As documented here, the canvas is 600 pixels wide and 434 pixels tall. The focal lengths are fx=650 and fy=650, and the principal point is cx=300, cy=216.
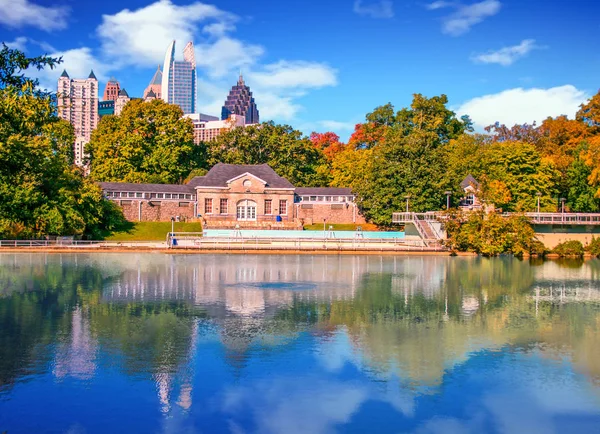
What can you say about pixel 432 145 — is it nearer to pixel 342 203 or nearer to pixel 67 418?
pixel 342 203

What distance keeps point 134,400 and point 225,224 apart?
5746 cm

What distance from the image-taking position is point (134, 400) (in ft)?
54.2

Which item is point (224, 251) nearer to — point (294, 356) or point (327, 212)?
point (327, 212)

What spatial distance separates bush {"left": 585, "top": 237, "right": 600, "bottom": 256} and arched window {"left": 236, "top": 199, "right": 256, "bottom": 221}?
119ft

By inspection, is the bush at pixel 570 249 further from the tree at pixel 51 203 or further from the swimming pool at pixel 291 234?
the tree at pixel 51 203

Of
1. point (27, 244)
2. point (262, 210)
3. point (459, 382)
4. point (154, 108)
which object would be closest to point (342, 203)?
point (262, 210)

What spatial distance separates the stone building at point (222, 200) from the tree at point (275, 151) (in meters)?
9.94

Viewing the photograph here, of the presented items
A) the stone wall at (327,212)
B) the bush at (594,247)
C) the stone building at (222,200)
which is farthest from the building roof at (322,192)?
the bush at (594,247)

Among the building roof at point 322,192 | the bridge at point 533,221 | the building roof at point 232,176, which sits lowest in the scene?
the bridge at point 533,221

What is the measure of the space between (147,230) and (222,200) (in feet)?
34.1

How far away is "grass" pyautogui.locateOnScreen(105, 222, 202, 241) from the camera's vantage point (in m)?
65.9

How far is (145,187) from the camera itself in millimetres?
75188

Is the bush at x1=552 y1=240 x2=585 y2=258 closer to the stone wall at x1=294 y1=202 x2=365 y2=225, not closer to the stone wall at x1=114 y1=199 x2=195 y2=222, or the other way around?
the stone wall at x1=294 y1=202 x2=365 y2=225

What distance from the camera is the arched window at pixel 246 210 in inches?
3002
